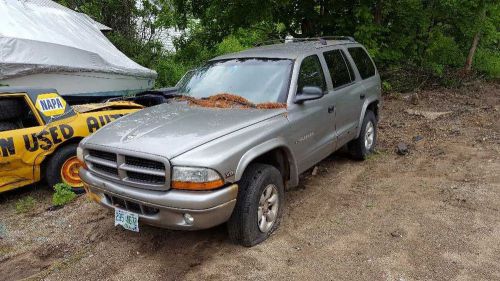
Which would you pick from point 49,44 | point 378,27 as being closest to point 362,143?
point 378,27

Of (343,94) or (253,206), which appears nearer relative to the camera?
(253,206)

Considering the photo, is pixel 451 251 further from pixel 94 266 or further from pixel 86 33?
pixel 86 33

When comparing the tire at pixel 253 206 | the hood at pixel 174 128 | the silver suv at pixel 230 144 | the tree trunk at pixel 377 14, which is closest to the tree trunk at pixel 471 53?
the tree trunk at pixel 377 14

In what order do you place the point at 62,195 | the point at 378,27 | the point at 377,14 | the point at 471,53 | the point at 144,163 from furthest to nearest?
the point at 471,53
the point at 377,14
the point at 378,27
the point at 62,195
the point at 144,163

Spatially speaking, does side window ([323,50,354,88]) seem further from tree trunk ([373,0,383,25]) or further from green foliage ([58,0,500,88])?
→ tree trunk ([373,0,383,25])

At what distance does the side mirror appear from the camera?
4242 mm

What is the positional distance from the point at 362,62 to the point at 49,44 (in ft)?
19.9

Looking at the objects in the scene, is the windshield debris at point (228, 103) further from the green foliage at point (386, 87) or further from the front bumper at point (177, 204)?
the green foliage at point (386, 87)

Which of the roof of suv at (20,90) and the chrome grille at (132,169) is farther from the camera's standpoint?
the roof of suv at (20,90)

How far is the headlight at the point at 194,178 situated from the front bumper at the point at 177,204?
0.17ft

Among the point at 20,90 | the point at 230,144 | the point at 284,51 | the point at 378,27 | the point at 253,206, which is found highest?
the point at 378,27

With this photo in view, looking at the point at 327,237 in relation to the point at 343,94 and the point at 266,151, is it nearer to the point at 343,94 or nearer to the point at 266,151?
the point at 266,151

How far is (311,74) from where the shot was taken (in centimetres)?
483

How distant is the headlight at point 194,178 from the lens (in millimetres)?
3232
